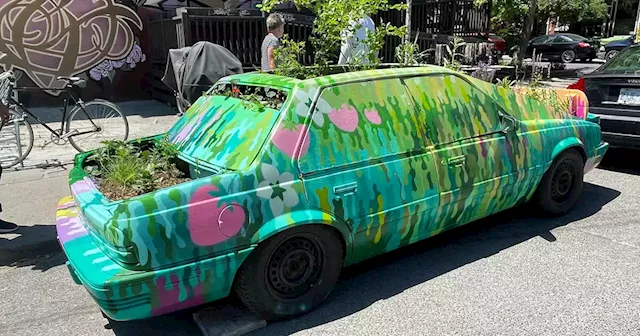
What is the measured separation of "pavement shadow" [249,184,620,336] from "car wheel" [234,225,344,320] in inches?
5.4

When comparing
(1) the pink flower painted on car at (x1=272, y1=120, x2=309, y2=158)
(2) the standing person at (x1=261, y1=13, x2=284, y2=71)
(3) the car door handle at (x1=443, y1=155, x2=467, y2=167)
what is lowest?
(3) the car door handle at (x1=443, y1=155, x2=467, y2=167)

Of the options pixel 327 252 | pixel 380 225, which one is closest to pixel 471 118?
pixel 380 225

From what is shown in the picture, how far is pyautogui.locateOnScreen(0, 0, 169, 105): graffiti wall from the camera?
11180 mm

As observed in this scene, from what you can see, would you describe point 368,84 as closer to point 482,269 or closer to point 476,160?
point 476,160

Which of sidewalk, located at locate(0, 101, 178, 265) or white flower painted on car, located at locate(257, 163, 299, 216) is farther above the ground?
white flower painted on car, located at locate(257, 163, 299, 216)

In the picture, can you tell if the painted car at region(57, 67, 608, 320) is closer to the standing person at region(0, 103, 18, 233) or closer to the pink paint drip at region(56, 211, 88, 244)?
the pink paint drip at region(56, 211, 88, 244)

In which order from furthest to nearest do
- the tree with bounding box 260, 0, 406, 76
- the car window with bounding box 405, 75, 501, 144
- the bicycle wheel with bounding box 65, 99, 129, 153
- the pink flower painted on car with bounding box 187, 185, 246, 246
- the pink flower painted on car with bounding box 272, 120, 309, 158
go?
the bicycle wheel with bounding box 65, 99, 129, 153 < the tree with bounding box 260, 0, 406, 76 < the car window with bounding box 405, 75, 501, 144 < the pink flower painted on car with bounding box 272, 120, 309, 158 < the pink flower painted on car with bounding box 187, 185, 246, 246

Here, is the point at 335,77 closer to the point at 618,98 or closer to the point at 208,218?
the point at 208,218

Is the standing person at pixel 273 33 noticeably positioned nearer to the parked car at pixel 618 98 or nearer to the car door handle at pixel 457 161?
the car door handle at pixel 457 161

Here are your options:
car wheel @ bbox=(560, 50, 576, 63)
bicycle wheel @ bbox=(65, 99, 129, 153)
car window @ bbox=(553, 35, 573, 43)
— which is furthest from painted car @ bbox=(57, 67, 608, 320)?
car window @ bbox=(553, 35, 573, 43)

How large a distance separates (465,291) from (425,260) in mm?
558

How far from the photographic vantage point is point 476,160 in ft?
13.3

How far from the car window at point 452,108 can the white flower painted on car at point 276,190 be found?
1.25 m

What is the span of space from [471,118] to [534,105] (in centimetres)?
93
